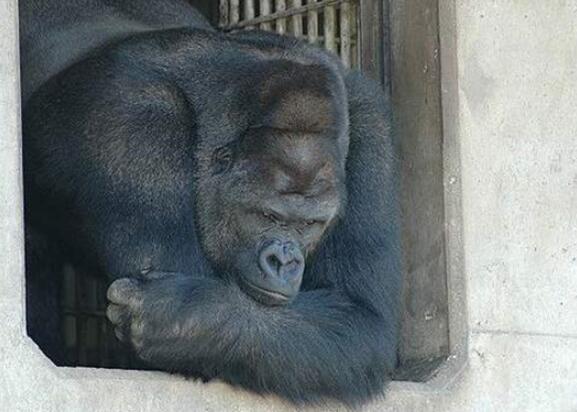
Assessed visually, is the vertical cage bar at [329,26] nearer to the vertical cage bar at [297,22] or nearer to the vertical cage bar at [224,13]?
the vertical cage bar at [297,22]

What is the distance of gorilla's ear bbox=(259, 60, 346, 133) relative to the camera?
15.0 ft

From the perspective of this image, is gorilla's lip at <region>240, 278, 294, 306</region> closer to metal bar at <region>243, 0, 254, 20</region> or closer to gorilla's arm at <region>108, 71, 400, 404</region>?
gorilla's arm at <region>108, 71, 400, 404</region>

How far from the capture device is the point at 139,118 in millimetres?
4562

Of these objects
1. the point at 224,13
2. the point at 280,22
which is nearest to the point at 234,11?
the point at 224,13

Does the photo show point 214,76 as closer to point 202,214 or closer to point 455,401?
point 202,214

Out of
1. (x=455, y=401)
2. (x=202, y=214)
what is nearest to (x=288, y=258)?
(x=202, y=214)

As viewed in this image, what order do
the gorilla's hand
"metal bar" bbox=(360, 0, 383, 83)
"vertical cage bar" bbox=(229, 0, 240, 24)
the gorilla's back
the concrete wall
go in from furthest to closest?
"vertical cage bar" bbox=(229, 0, 240, 24), "metal bar" bbox=(360, 0, 383, 83), the gorilla's back, the concrete wall, the gorilla's hand

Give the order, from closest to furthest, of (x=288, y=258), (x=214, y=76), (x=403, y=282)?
1. (x=288, y=258)
2. (x=214, y=76)
3. (x=403, y=282)

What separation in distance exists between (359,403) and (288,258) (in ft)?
1.36

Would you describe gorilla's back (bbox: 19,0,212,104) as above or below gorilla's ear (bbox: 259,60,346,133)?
above

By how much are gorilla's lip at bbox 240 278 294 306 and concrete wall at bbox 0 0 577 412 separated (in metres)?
0.44

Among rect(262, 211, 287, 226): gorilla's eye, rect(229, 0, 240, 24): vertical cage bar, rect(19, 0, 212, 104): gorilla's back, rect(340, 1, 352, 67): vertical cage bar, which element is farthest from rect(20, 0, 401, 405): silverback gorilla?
rect(229, 0, 240, 24): vertical cage bar

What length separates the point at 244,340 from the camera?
4.34 m

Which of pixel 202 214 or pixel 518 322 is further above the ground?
pixel 202 214
